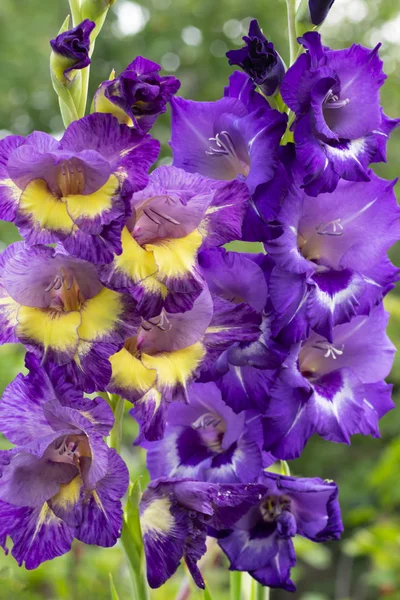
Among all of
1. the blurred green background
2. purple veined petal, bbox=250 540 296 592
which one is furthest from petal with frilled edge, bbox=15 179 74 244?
the blurred green background

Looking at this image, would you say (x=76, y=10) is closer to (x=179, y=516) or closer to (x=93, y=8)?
(x=93, y=8)

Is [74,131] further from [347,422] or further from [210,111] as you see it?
[347,422]

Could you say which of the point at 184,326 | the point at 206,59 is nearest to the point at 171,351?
the point at 184,326

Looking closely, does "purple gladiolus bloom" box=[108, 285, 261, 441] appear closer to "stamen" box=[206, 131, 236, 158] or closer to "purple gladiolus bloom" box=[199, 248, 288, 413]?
"purple gladiolus bloom" box=[199, 248, 288, 413]

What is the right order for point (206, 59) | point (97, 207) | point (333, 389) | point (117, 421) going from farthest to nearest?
point (206, 59) < point (333, 389) < point (117, 421) < point (97, 207)

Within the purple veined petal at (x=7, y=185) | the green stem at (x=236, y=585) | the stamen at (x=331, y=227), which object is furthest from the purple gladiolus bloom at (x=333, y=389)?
the purple veined petal at (x=7, y=185)

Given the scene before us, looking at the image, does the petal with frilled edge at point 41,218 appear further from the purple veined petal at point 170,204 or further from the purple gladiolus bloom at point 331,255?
the purple gladiolus bloom at point 331,255

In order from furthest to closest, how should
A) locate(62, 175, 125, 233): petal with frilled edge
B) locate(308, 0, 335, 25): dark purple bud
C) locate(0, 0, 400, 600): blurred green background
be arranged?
locate(0, 0, 400, 600): blurred green background → locate(308, 0, 335, 25): dark purple bud → locate(62, 175, 125, 233): petal with frilled edge

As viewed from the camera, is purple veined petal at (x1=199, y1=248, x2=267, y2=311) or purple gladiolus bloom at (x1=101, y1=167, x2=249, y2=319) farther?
purple veined petal at (x1=199, y1=248, x2=267, y2=311)

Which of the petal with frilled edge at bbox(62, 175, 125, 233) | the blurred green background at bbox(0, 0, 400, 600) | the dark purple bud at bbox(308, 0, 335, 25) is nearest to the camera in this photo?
the petal with frilled edge at bbox(62, 175, 125, 233)
